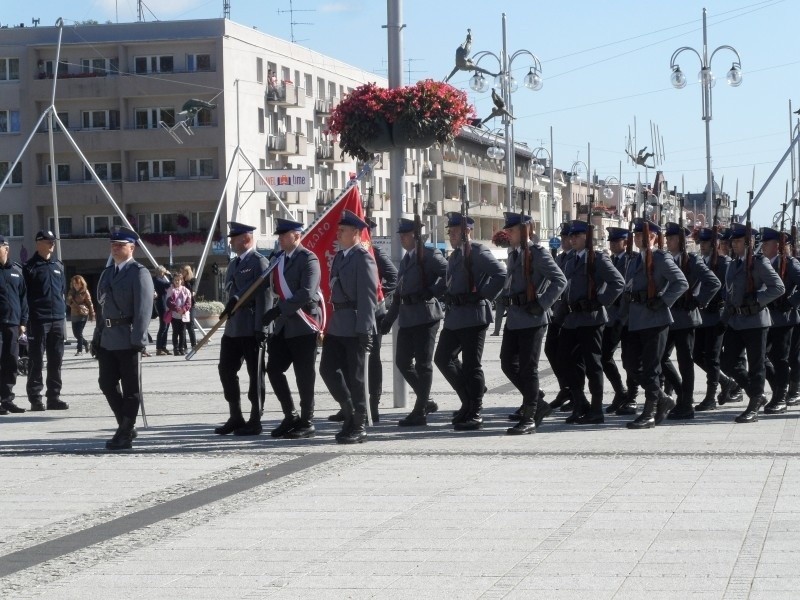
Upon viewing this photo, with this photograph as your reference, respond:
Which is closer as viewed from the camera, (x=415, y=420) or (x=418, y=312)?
(x=418, y=312)

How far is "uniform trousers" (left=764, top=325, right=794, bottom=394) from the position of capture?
48.3 feet

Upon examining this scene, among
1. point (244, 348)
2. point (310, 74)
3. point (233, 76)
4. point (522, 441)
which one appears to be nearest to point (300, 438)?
point (244, 348)

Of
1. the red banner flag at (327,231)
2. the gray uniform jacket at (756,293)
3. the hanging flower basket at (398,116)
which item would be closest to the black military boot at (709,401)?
the gray uniform jacket at (756,293)

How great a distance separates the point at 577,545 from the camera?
297 inches

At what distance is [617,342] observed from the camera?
49.0 feet

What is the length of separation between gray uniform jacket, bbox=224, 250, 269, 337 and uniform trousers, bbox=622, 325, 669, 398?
3.40 meters

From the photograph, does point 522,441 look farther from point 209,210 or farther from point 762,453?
point 209,210

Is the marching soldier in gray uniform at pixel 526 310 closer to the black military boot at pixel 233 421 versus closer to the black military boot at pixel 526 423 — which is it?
the black military boot at pixel 526 423

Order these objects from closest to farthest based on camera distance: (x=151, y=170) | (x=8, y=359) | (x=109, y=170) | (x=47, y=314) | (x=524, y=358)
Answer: (x=524, y=358)
(x=8, y=359)
(x=47, y=314)
(x=151, y=170)
(x=109, y=170)

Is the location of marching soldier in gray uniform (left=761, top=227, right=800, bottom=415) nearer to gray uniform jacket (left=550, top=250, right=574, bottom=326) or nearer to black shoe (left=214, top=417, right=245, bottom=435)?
gray uniform jacket (left=550, top=250, right=574, bottom=326)

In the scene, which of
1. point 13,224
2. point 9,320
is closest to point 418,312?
point 9,320

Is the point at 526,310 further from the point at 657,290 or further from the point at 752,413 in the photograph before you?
the point at 752,413

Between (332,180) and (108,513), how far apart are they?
83065 mm

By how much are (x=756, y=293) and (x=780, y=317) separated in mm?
865
